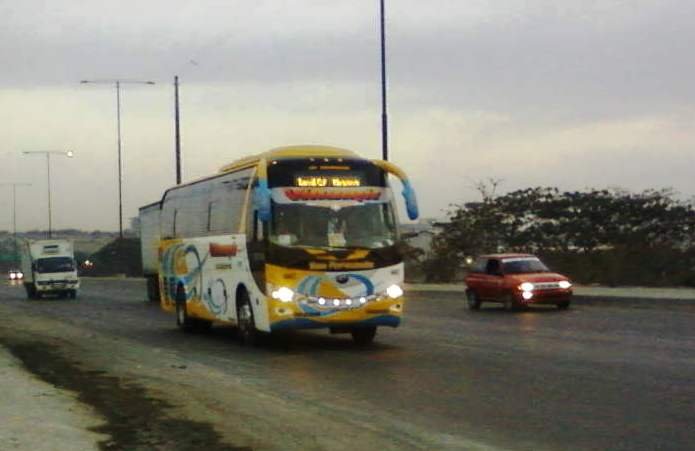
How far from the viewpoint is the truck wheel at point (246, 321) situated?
71.9 feet

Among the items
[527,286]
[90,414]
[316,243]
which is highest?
[316,243]

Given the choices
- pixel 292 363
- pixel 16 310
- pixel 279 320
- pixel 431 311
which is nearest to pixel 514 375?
pixel 292 363

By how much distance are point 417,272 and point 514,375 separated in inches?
1727

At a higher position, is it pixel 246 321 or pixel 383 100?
pixel 383 100

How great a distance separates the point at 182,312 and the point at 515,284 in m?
9.45

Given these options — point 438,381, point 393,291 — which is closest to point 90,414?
point 438,381

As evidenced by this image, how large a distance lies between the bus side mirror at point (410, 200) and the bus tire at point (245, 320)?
3249mm

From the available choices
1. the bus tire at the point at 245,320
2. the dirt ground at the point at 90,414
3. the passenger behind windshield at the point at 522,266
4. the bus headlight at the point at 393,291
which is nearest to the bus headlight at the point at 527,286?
the passenger behind windshield at the point at 522,266

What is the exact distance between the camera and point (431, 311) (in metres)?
33.9

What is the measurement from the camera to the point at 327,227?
2062 cm

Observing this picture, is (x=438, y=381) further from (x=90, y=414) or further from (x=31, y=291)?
(x=31, y=291)

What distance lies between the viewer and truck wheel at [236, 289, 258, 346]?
71.9 ft

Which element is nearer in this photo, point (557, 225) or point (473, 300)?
point (473, 300)

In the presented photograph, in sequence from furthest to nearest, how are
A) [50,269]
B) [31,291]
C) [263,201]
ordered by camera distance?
[31,291]
[50,269]
[263,201]
